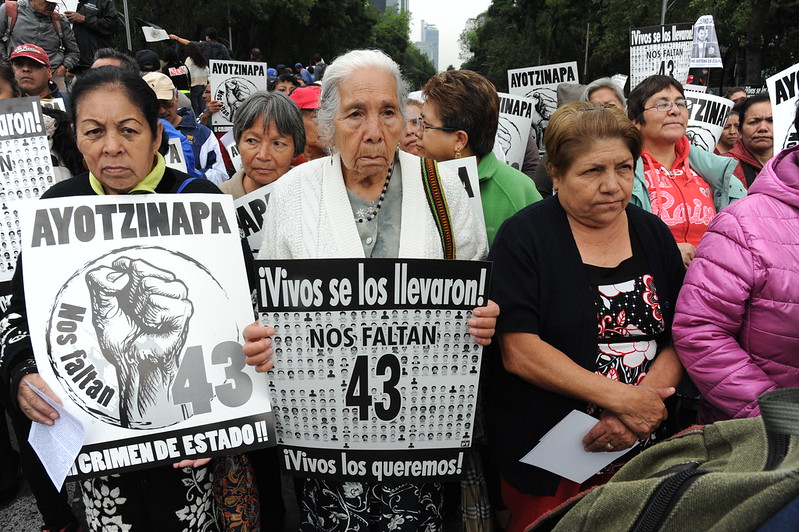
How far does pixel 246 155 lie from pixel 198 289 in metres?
1.63

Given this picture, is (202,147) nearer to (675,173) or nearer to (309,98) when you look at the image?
(309,98)

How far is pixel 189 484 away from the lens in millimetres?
1990

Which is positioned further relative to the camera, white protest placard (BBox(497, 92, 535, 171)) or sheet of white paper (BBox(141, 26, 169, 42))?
sheet of white paper (BBox(141, 26, 169, 42))

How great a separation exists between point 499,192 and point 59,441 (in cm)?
212

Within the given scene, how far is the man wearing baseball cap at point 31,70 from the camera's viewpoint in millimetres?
3973

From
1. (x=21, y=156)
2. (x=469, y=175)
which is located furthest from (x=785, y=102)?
(x=21, y=156)

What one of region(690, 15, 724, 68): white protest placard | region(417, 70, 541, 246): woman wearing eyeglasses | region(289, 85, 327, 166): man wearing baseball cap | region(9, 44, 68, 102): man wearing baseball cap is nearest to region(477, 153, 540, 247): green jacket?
region(417, 70, 541, 246): woman wearing eyeglasses

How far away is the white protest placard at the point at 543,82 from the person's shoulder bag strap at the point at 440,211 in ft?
15.2

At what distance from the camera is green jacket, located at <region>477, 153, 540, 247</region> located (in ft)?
9.62

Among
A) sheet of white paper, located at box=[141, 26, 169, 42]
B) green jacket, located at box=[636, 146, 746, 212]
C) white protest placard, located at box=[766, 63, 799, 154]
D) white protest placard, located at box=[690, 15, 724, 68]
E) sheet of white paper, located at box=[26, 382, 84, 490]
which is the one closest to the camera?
sheet of white paper, located at box=[26, 382, 84, 490]

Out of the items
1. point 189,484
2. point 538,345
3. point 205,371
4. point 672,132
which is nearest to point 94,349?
point 205,371

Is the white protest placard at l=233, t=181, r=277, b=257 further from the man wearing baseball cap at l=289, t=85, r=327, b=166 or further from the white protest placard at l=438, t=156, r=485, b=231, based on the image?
the man wearing baseball cap at l=289, t=85, r=327, b=166

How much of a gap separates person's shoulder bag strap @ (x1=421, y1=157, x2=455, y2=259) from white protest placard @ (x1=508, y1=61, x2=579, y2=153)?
463 cm

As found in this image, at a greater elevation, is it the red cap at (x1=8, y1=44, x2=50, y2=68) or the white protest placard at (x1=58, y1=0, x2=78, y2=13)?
the white protest placard at (x1=58, y1=0, x2=78, y2=13)
